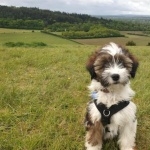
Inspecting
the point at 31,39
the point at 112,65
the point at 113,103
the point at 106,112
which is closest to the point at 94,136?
the point at 106,112

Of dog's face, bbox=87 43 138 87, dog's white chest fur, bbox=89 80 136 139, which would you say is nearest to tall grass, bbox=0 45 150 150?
dog's white chest fur, bbox=89 80 136 139

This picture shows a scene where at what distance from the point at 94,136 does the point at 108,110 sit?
422mm

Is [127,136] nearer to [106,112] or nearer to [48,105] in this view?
[106,112]

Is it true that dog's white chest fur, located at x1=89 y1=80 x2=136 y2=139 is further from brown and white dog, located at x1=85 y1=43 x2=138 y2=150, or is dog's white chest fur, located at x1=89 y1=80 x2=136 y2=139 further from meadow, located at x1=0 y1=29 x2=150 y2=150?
meadow, located at x1=0 y1=29 x2=150 y2=150

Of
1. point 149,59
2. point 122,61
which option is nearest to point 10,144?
point 122,61

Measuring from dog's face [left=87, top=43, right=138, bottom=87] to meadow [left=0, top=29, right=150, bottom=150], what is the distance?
3.96 ft

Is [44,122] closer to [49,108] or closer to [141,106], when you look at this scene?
[49,108]

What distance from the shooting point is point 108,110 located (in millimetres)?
4363

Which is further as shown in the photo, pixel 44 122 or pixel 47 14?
pixel 47 14

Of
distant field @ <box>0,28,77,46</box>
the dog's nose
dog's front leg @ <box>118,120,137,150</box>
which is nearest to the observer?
the dog's nose

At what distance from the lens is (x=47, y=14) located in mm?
88250

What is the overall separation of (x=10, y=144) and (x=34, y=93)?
2.26 m

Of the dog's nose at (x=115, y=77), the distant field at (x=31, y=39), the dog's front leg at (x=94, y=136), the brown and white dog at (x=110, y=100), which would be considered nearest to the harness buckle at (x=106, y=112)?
the brown and white dog at (x=110, y=100)

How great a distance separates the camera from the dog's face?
13.0 ft
